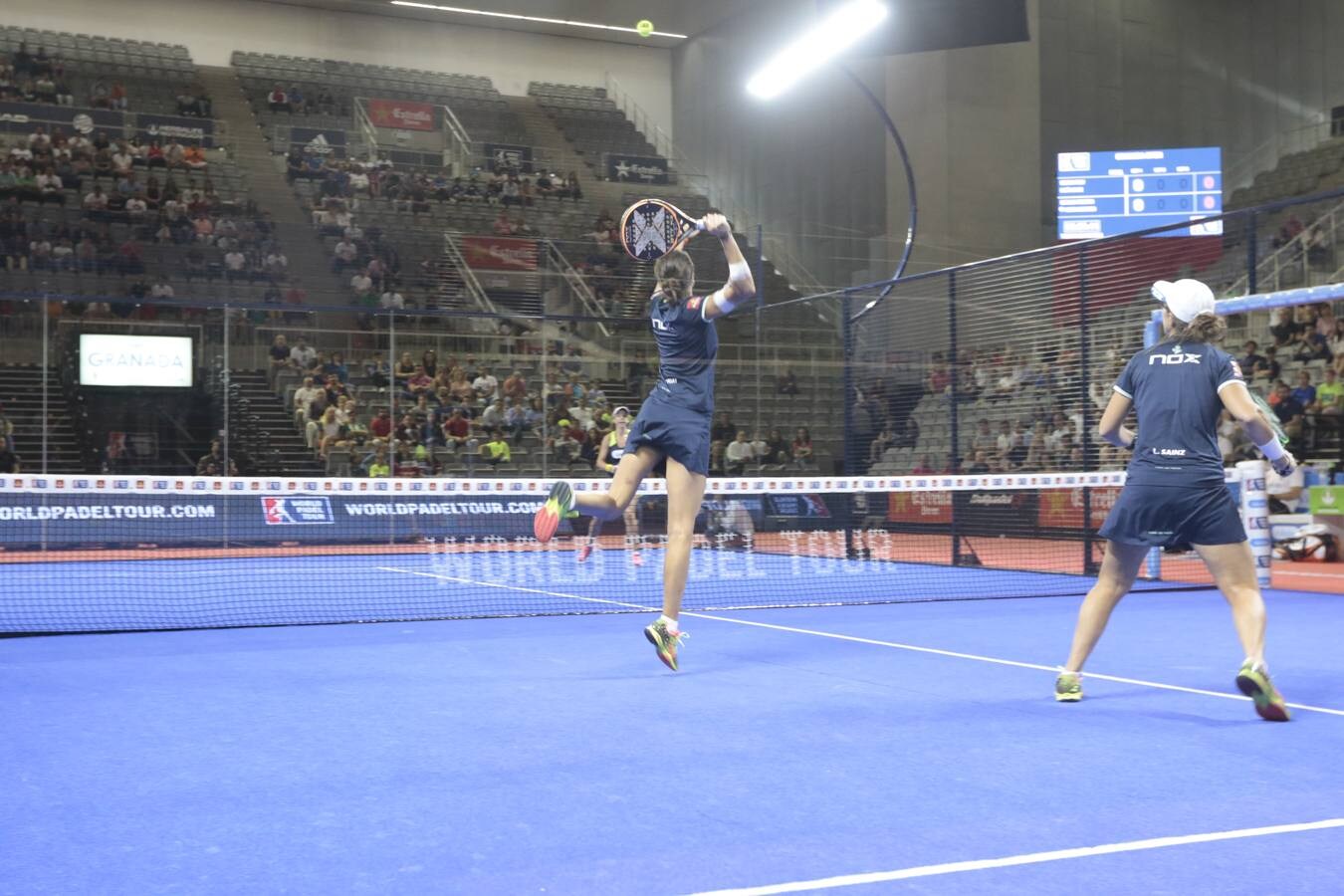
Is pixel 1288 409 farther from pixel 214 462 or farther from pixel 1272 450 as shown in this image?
pixel 214 462

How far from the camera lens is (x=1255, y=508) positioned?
1102cm

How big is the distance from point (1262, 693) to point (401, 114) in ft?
94.6

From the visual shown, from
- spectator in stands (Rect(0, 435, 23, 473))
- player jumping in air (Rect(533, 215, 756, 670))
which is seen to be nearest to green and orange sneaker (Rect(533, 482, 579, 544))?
player jumping in air (Rect(533, 215, 756, 670))

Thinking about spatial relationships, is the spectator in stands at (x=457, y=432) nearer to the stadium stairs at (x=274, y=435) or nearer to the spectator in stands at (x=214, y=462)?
the stadium stairs at (x=274, y=435)

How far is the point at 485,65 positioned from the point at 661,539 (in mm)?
19979

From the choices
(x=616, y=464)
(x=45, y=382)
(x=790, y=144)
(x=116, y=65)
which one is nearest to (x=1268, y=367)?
(x=616, y=464)

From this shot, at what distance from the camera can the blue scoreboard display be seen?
23.0m

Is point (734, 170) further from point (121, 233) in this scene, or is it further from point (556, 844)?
point (556, 844)

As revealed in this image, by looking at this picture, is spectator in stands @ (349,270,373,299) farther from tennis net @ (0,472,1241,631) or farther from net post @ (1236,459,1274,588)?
net post @ (1236,459,1274,588)

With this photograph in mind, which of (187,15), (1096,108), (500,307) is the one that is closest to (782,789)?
(500,307)

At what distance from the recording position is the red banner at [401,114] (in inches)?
1219

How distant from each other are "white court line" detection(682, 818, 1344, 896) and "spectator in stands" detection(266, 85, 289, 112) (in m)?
30.1

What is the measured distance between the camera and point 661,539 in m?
17.9

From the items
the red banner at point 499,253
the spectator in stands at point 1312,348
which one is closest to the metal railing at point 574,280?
the red banner at point 499,253
